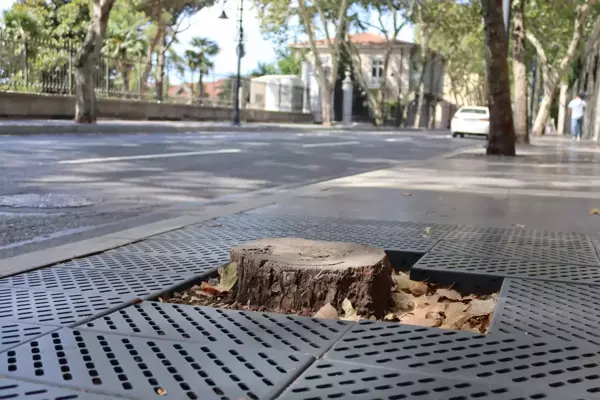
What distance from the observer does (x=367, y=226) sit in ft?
16.3

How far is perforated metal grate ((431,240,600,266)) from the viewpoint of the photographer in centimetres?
397

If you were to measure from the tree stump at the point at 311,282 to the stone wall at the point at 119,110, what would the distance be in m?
19.0

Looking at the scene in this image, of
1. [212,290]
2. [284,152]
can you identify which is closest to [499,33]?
[284,152]

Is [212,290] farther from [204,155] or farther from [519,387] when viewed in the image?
[204,155]

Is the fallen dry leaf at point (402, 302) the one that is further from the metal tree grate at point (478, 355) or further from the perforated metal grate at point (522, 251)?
the perforated metal grate at point (522, 251)

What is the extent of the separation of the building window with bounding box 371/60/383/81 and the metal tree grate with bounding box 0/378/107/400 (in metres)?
61.5

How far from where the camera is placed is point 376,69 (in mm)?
63094

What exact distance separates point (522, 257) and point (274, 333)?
6.39ft

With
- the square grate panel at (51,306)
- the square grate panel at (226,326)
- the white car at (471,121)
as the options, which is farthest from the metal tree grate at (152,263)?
the white car at (471,121)

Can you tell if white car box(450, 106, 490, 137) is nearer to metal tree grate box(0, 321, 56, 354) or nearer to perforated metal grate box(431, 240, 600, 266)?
perforated metal grate box(431, 240, 600, 266)

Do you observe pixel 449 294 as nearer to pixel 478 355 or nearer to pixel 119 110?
pixel 478 355

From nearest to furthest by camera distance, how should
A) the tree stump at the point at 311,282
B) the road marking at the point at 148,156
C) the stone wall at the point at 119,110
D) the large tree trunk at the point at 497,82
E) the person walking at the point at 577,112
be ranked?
the tree stump at the point at 311,282 → the road marking at the point at 148,156 → the large tree trunk at the point at 497,82 → the stone wall at the point at 119,110 → the person walking at the point at 577,112

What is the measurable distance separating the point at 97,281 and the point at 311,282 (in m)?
0.99

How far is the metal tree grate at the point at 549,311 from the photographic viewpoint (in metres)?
2.62
